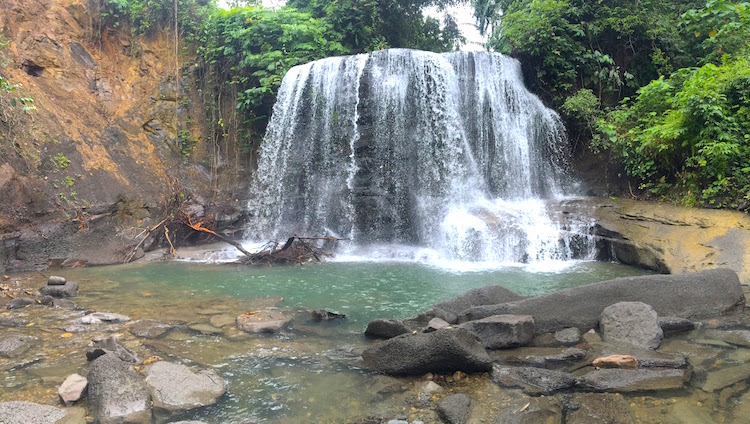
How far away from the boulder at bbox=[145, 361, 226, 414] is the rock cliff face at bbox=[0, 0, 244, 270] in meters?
6.70

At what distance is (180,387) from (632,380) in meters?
3.28

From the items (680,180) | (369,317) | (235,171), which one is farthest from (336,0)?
(369,317)

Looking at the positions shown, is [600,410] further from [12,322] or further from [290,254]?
[290,254]

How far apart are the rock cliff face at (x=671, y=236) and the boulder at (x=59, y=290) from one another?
348 inches

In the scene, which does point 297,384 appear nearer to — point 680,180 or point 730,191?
point 730,191

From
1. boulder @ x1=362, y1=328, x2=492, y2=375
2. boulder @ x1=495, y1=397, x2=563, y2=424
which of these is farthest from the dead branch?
boulder @ x1=495, y1=397, x2=563, y2=424

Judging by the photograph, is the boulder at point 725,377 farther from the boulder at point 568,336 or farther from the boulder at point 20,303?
the boulder at point 20,303

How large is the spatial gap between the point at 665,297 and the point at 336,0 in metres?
13.9

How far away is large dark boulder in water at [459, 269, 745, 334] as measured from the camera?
484cm

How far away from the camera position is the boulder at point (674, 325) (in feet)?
15.1

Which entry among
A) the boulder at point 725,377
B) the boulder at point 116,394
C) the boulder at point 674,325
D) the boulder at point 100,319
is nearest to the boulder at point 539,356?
the boulder at point 725,377

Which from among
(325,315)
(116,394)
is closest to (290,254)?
(325,315)

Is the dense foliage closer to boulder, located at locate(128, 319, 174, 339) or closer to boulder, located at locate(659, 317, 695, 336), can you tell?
boulder, located at locate(659, 317, 695, 336)

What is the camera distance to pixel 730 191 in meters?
8.21
